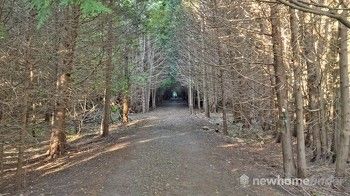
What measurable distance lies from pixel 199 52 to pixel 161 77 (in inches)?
907

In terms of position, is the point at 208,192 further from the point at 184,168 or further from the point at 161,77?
the point at 161,77

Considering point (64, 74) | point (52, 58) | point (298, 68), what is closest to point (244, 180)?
point (298, 68)

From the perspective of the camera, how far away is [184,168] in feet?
37.4

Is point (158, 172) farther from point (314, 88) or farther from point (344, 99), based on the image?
point (314, 88)

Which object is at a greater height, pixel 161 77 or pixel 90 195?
pixel 161 77

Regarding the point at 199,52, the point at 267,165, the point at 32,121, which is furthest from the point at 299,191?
the point at 199,52

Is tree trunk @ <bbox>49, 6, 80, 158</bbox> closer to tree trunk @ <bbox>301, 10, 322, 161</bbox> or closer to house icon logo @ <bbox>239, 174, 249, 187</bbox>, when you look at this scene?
house icon logo @ <bbox>239, 174, 249, 187</bbox>

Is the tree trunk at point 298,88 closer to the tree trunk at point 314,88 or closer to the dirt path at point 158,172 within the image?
the dirt path at point 158,172

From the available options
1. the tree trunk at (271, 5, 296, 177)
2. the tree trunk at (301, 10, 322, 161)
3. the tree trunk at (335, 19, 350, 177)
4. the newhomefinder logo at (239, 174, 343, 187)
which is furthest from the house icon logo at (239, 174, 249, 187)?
the tree trunk at (301, 10, 322, 161)

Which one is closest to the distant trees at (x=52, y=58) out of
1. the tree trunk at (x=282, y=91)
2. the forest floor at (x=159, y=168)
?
the forest floor at (x=159, y=168)

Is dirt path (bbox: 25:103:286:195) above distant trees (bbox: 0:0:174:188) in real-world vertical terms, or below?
below

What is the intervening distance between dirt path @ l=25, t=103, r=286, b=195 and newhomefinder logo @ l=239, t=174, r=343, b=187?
30 cm

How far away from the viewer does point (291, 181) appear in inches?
381

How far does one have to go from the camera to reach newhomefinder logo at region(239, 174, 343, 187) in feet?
30.6
